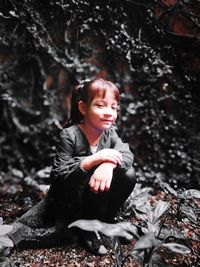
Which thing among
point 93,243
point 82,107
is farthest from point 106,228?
point 82,107

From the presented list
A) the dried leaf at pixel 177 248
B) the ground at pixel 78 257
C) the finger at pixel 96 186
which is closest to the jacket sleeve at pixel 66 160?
the finger at pixel 96 186

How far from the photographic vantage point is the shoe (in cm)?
198

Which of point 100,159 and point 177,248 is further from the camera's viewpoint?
point 100,159

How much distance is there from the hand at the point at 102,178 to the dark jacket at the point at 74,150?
0.11 metres

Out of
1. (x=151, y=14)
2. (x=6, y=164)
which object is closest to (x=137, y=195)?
(x=151, y=14)

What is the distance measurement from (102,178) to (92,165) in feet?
0.33

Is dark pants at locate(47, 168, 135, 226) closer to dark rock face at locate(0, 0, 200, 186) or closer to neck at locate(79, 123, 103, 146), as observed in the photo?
neck at locate(79, 123, 103, 146)

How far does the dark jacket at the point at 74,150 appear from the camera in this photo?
1870 mm

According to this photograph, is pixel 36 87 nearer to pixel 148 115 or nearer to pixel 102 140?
pixel 148 115

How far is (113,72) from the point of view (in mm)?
3629

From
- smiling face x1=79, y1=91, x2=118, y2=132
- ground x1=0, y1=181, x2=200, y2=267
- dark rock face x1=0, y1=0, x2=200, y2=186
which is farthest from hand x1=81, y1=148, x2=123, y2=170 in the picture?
dark rock face x1=0, y1=0, x2=200, y2=186

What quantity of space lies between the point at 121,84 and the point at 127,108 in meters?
0.28

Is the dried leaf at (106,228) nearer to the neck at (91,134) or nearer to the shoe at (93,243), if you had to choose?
the shoe at (93,243)

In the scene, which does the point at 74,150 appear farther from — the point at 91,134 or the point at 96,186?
the point at 96,186
